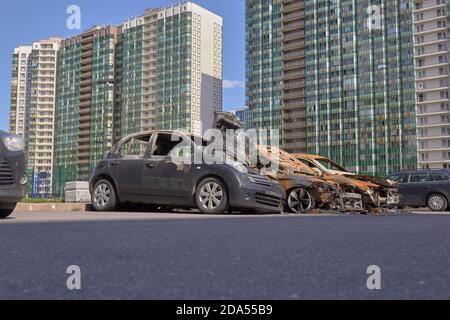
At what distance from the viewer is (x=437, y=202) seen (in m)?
16.8

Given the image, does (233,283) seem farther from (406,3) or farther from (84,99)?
(84,99)

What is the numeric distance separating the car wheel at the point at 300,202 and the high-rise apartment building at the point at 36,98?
143624 mm

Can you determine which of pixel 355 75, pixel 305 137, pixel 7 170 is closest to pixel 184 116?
pixel 305 137

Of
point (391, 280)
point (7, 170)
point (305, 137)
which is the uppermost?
point (305, 137)

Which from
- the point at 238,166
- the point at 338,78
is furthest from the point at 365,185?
the point at 338,78

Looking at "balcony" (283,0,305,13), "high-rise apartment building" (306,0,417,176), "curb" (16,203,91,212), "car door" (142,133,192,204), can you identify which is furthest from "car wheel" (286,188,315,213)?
"balcony" (283,0,305,13)

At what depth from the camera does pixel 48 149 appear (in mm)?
153750

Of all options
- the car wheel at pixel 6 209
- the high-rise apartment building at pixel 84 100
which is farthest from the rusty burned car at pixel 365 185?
the high-rise apartment building at pixel 84 100

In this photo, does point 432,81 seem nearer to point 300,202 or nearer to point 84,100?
point 84,100

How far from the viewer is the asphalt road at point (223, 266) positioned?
2.16m

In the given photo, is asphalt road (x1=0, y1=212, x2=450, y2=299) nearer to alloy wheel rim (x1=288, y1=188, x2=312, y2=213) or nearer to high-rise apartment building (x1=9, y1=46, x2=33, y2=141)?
alloy wheel rim (x1=288, y1=188, x2=312, y2=213)

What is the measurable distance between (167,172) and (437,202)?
10455 mm

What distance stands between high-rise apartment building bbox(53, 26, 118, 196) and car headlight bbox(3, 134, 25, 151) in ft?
413

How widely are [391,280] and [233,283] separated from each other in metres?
0.76
